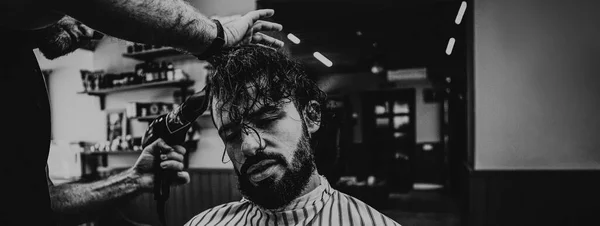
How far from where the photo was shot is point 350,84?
8.77 metres

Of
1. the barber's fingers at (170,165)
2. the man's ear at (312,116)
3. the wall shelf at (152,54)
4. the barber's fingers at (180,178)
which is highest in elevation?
the wall shelf at (152,54)

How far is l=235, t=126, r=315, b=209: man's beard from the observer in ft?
5.11

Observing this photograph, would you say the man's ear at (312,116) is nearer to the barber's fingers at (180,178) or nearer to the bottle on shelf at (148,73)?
the barber's fingers at (180,178)

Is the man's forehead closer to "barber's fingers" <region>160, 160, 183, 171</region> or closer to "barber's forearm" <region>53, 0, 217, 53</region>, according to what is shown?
"barber's fingers" <region>160, 160, 183, 171</region>

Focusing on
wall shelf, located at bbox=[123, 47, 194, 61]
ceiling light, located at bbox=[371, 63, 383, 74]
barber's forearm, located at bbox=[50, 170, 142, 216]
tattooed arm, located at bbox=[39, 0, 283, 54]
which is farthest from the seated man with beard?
ceiling light, located at bbox=[371, 63, 383, 74]

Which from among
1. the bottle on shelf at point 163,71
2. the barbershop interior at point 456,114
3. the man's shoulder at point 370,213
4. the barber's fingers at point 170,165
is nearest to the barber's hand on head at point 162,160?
the barber's fingers at point 170,165

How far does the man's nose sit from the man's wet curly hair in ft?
0.22

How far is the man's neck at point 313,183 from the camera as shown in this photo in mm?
1657

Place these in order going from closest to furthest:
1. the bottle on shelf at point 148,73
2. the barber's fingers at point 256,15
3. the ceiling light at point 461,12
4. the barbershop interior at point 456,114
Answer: the barber's fingers at point 256,15
the barbershop interior at point 456,114
the ceiling light at point 461,12
the bottle on shelf at point 148,73

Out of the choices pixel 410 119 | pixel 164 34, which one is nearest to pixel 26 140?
pixel 164 34

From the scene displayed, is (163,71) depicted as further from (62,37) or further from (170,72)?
(62,37)

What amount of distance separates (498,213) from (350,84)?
5277 millimetres

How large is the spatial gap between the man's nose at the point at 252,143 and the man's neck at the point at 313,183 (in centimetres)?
29

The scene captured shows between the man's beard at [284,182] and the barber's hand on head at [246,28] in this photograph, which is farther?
the man's beard at [284,182]
